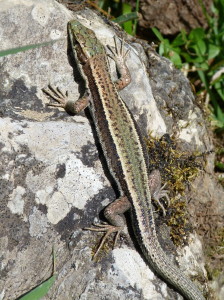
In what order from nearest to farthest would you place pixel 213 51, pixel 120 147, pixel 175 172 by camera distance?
pixel 120 147, pixel 175 172, pixel 213 51

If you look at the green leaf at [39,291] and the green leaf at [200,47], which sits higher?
the green leaf at [200,47]

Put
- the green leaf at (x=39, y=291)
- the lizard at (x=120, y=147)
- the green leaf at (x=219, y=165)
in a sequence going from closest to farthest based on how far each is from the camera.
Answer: the green leaf at (x=39, y=291), the lizard at (x=120, y=147), the green leaf at (x=219, y=165)

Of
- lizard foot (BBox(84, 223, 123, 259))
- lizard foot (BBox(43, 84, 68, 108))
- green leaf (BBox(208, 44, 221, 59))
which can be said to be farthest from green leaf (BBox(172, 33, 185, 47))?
lizard foot (BBox(84, 223, 123, 259))

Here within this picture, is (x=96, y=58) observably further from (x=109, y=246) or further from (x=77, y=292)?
(x=77, y=292)

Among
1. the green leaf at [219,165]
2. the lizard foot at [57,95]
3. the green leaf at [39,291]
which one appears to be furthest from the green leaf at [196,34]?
the green leaf at [39,291]

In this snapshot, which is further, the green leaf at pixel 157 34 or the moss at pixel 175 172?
the green leaf at pixel 157 34

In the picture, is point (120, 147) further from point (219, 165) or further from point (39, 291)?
point (219, 165)

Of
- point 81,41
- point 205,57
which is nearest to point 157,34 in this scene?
point 205,57

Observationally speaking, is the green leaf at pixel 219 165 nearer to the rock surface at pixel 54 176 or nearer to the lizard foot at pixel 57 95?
the rock surface at pixel 54 176
